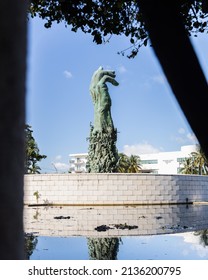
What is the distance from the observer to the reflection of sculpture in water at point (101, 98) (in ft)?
88.6

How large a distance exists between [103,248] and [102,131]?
19.1m

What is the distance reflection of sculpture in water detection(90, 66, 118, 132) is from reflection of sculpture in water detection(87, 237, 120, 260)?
18023 millimetres

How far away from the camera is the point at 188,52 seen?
1.71 metres

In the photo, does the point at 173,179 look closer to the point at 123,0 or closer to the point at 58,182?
the point at 58,182

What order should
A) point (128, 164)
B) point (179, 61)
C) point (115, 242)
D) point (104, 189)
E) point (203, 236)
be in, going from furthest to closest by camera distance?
1. point (128, 164)
2. point (104, 189)
3. point (203, 236)
4. point (115, 242)
5. point (179, 61)

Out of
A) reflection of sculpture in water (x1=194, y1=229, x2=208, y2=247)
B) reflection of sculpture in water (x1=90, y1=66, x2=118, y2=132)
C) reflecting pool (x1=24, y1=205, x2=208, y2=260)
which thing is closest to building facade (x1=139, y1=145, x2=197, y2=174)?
reflection of sculpture in water (x1=90, y1=66, x2=118, y2=132)

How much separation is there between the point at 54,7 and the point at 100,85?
2188 centimetres

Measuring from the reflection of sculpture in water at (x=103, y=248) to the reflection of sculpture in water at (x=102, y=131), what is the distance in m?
16.8

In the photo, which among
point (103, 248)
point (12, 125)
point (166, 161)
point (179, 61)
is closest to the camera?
point (12, 125)

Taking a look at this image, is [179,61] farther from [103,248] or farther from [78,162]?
[78,162]

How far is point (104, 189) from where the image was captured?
2316 centimetres

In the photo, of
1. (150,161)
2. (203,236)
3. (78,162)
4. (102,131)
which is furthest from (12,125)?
(78,162)

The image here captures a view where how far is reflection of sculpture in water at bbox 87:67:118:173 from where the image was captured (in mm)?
25897

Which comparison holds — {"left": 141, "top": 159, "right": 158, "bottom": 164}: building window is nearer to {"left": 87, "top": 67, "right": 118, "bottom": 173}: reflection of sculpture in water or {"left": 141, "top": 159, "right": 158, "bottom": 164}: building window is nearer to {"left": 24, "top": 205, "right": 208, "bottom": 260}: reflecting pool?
{"left": 87, "top": 67, "right": 118, "bottom": 173}: reflection of sculpture in water
